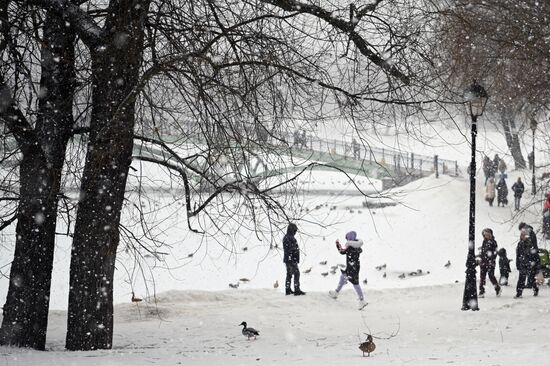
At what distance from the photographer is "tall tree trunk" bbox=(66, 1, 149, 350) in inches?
313

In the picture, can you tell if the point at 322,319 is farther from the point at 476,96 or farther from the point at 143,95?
the point at 143,95

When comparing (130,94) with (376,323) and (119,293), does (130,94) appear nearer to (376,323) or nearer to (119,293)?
(376,323)

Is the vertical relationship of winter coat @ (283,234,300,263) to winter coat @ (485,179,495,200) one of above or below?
below

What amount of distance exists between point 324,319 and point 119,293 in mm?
10237

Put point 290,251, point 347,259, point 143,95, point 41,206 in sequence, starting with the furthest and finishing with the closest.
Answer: point 290,251 → point 347,259 → point 41,206 → point 143,95

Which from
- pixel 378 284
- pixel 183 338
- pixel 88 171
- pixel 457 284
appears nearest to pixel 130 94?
pixel 88 171

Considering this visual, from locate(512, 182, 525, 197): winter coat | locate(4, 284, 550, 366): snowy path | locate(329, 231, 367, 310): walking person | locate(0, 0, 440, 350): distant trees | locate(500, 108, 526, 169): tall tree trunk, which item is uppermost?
locate(500, 108, 526, 169): tall tree trunk

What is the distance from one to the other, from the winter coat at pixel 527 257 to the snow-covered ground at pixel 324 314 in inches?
29.3

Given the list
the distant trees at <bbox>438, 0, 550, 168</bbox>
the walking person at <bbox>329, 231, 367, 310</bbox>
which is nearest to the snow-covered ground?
the walking person at <bbox>329, 231, 367, 310</bbox>

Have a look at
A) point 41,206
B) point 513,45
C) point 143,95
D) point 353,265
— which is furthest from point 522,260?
point 41,206

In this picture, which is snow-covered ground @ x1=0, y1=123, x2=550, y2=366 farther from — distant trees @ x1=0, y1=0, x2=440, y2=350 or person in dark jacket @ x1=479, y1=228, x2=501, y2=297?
distant trees @ x1=0, y1=0, x2=440, y2=350

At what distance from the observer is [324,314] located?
14305 mm

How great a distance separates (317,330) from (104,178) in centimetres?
509

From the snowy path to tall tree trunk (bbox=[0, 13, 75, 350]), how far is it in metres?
0.54
